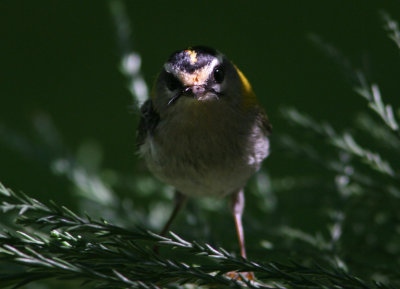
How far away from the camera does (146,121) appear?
1.32 m

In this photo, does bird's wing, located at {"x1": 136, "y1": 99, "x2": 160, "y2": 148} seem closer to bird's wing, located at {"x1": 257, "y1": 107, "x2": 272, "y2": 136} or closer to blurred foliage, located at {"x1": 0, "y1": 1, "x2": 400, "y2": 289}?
blurred foliage, located at {"x1": 0, "y1": 1, "x2": 400, "y2": 289}

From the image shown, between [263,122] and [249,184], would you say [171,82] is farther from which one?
[249,184]

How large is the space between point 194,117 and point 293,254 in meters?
0.40

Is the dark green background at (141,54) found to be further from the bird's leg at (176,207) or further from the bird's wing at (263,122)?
the bird's leg at (176,207)

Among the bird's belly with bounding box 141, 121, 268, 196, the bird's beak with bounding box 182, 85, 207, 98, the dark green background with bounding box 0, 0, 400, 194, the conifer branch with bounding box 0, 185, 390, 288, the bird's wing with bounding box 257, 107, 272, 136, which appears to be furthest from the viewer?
the dark green background with bounding box 0, 0, 400, 194

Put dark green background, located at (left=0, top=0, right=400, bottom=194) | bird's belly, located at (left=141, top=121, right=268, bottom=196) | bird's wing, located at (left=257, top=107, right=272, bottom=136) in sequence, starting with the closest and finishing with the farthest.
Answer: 1. bird's belly, located at (left=141, top=121, right=268, bottom=196)
2. bird's wing, located at (left=257, top=107, right=272, bottom=136)
3. dark green background, located at (left=0, top=0, right=400, bottom=194)

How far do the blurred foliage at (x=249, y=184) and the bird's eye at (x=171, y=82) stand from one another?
0.50ft

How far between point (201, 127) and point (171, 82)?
0.41 ft

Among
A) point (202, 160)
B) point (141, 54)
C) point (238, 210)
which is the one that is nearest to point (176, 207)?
point (238, 210)

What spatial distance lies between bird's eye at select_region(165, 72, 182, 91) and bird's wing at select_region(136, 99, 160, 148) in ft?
0.35

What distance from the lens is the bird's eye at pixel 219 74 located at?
1.18 m

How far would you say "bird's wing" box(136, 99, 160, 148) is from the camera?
128 centimetres

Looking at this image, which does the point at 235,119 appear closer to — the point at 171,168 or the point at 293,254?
the point at 171,168

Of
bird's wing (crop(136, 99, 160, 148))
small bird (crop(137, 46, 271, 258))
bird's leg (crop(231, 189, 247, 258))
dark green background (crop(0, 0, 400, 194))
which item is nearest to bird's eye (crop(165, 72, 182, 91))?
small bird (crop(137, 46, 271, 258))
